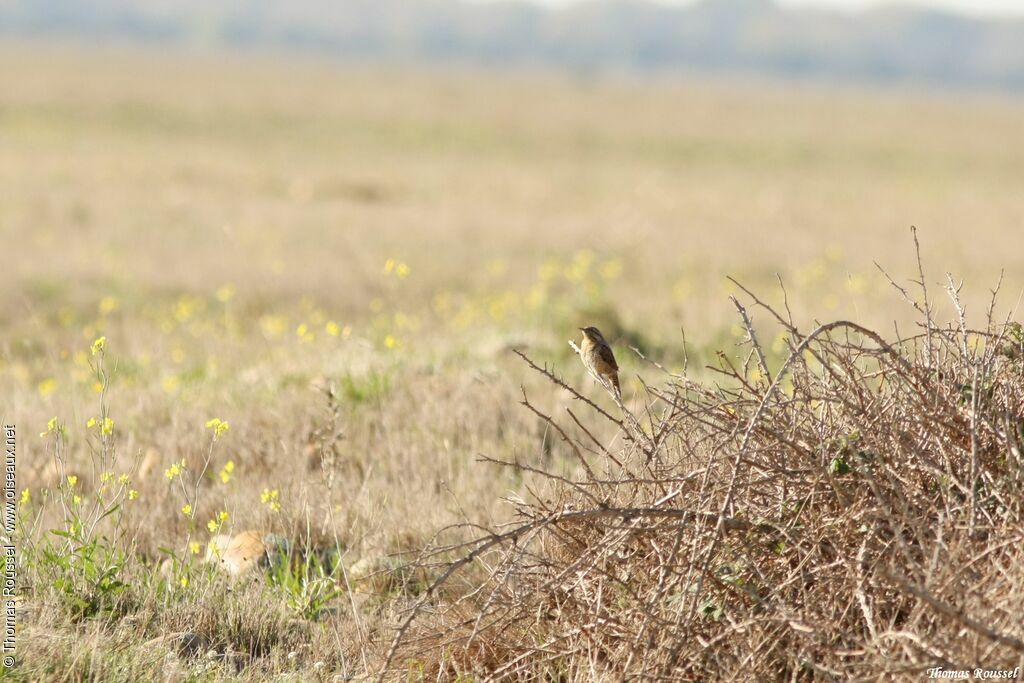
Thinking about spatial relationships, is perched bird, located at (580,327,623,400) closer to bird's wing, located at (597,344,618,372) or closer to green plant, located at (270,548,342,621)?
bird's wing, located at (597,344,618,372)

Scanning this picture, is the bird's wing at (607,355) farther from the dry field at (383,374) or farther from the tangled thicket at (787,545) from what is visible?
the tangled thicket at (787,545)

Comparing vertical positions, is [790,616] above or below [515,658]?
above

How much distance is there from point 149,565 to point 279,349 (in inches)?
145

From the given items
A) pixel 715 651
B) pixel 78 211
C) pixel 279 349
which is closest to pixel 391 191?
pixel 78 211

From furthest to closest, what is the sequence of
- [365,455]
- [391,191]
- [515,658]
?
[391,191] → [365,455] → [515,658]

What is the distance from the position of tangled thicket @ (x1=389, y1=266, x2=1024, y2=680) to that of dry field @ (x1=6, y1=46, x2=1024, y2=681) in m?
0.02

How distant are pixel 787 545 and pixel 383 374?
132 inches

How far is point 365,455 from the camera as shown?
5336 mm

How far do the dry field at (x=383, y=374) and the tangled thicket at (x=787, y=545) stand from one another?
2 centimetres

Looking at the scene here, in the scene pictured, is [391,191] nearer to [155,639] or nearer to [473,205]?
[473,205]

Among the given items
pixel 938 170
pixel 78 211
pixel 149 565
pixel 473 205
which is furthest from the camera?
pixel 938 170

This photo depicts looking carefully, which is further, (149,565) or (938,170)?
(938,170)

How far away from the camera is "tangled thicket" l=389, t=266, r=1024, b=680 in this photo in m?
2.88

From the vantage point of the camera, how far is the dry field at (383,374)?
3.28m
